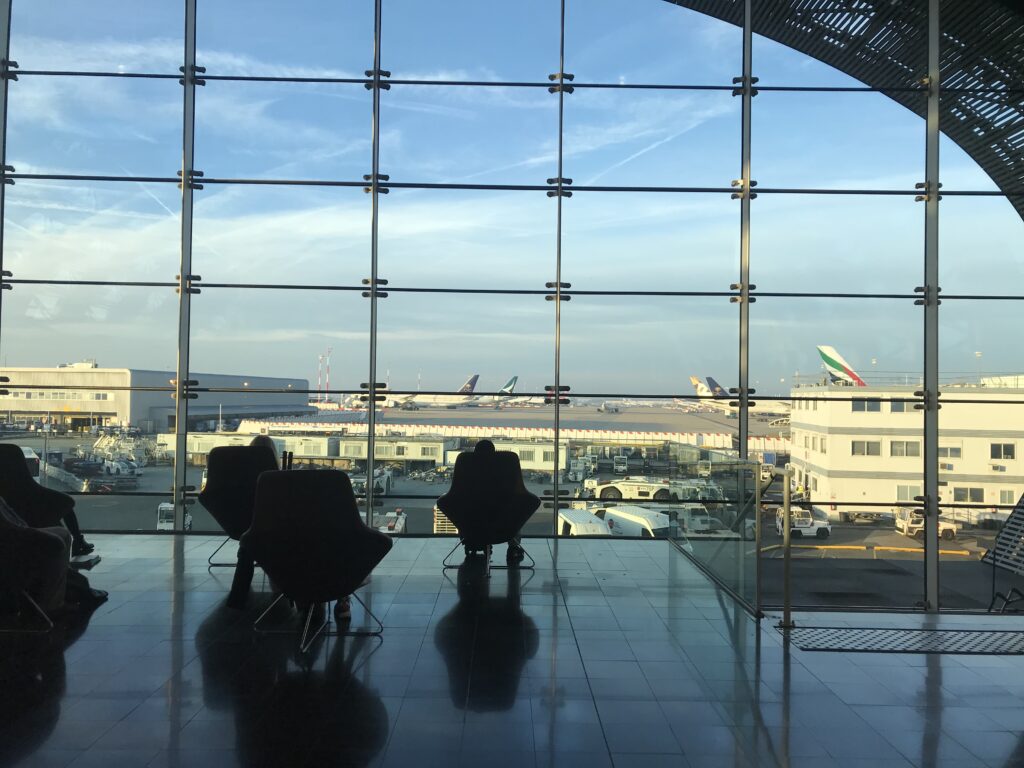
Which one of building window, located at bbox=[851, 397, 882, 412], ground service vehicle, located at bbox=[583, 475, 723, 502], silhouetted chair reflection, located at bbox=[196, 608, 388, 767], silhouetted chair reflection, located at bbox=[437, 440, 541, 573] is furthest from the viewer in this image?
building window, located at bbox=[851, 397, 882, 412]

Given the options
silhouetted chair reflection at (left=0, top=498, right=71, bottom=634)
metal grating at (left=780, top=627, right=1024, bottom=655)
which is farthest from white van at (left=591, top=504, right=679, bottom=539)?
silhouetted chair reflection at (left=0, top=498, right=71, bottom=634)

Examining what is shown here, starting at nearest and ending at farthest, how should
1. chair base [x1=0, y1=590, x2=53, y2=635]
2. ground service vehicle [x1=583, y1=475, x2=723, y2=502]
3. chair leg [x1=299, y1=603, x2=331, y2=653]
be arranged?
chair leg [x1=299, y1=603, x2=331, y2=653] → chair base [x1=0, y1=590, x2=53, y2=635] → ground service vehicle [x1=583, y1=475, x2=723, y2=502]

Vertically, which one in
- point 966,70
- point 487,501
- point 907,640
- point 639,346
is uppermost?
point 966,70

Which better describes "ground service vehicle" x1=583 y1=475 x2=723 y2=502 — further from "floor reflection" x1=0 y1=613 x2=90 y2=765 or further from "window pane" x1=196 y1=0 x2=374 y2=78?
"window pane" x1=196 y1=0 x2=374 y2=78

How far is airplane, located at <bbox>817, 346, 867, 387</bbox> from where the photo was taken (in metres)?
8.07

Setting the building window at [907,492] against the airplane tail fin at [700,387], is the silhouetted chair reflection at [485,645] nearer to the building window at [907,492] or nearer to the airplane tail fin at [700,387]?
the airplane tail fin at [700,387]

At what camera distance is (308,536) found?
404 centimetres

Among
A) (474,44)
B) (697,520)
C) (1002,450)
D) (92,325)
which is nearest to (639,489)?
(697,520)

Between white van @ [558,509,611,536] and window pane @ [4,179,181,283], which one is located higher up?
window pane @ [4,179,181,283]

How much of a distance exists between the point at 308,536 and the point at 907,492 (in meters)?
5.79

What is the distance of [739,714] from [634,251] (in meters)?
5.32

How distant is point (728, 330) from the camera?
7.92 metres

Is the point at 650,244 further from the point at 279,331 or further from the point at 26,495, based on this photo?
the point at 26,495

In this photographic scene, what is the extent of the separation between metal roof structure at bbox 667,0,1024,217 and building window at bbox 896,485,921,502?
260 centimetres
